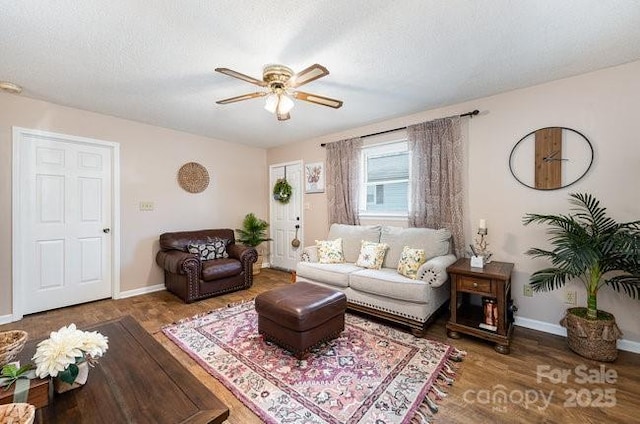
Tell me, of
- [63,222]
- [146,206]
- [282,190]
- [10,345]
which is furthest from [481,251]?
[63,222]

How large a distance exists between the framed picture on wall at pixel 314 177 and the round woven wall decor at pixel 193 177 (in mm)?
1644

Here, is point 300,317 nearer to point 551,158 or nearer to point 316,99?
point 316,99

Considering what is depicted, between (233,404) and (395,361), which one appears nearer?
(233,404)

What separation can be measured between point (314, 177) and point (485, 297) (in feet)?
9.67

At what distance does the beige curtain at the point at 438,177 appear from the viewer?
304cm

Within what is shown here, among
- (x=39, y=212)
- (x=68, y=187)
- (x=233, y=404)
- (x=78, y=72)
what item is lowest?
(x=233, y=404)

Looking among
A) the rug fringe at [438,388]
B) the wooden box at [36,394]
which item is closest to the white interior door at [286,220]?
the rug fringe at [438,388]

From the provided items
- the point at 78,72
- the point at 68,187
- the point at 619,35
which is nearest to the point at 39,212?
the point at 68,187

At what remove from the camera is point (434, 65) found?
2.25 meters

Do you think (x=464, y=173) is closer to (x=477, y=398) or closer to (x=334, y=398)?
(x=477, y=398)

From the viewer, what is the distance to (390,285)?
2590 mm

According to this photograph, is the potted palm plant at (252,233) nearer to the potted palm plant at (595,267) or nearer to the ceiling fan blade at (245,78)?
the ceiling fan blade at (245,78)

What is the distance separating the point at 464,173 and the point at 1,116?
16.3 feet

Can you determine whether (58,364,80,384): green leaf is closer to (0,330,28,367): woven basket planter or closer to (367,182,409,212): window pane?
(0,330,28,367): woven basket planter
